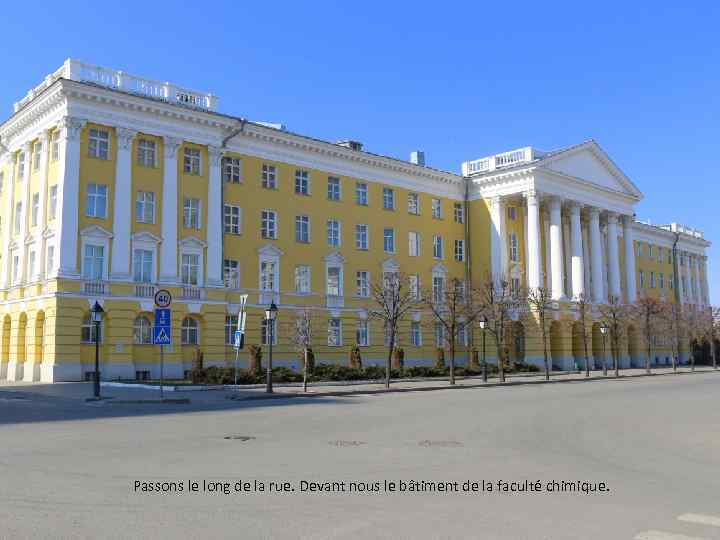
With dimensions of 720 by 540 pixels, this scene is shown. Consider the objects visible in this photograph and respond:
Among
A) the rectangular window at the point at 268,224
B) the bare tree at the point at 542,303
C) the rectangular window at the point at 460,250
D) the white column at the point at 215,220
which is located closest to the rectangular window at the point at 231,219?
the white column at the point at 215,220

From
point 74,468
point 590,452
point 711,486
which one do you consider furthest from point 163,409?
point 711,486

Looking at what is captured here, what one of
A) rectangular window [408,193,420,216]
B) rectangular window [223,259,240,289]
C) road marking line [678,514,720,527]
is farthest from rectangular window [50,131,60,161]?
road marking line [678,514,720,527]

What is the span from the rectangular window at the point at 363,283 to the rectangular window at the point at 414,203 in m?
7.07

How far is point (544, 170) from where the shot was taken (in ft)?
192

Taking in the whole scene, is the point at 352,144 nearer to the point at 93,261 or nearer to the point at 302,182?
the point at 302,182

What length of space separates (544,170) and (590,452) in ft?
157

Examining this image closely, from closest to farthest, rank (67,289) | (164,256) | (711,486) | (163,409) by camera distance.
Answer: (711,486)
(163,409)
(67,289)
(164,256)

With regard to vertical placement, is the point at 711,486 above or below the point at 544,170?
below

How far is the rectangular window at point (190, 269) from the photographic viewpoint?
41531 millimetres

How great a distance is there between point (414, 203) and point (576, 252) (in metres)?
16.0

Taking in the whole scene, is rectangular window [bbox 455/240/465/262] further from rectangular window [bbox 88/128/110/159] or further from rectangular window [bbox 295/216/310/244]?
rectangular window [bbox 88/128/110/159]

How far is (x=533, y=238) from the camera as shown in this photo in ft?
193

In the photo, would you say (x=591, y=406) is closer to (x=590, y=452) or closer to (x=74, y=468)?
(x=590, y=452)

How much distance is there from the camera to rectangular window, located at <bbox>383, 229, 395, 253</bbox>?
2120 inches
